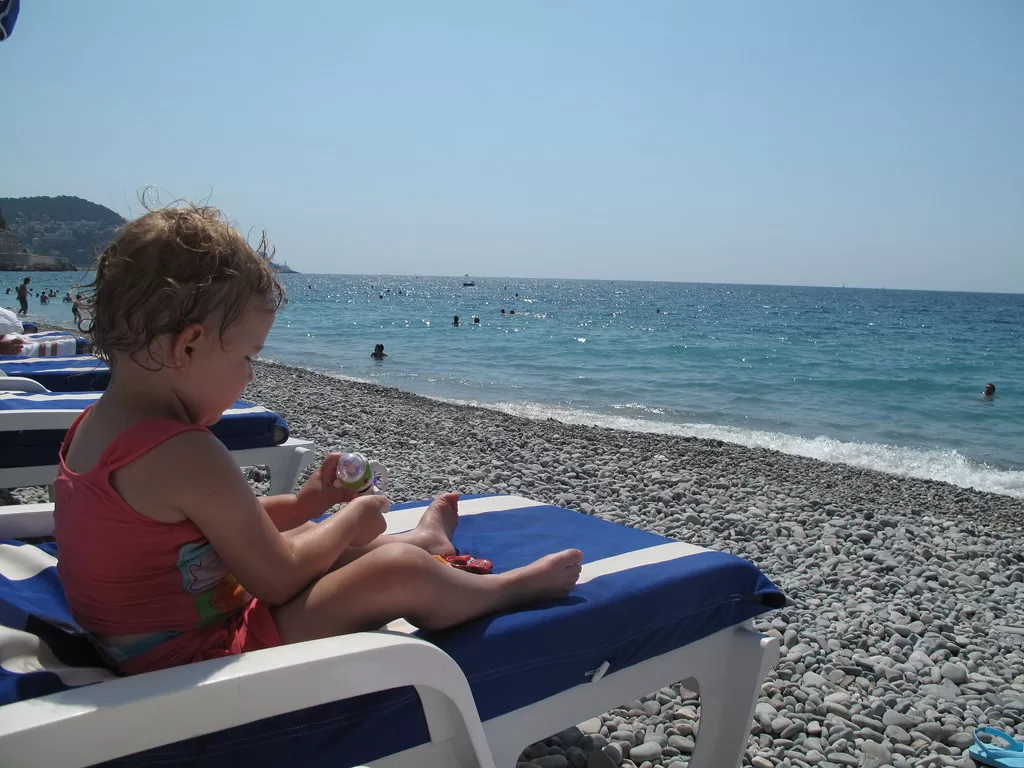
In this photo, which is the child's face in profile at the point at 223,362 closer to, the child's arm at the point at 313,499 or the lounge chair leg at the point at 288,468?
the child's arm at the point at 313,499

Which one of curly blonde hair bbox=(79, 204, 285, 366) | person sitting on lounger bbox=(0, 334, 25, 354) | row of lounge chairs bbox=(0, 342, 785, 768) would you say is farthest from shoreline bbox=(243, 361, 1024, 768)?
person sitting on lounger bbox=(0, 334, 25, 354)

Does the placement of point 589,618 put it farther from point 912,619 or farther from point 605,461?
point 605,461

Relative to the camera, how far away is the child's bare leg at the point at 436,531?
254 centimetres

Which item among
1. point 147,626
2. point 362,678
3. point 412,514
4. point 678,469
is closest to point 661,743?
point 412,514

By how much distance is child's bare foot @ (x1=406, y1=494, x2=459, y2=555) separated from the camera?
2.56 metres

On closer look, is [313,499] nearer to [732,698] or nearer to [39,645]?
[39,645]

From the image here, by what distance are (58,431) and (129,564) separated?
317 centimetres

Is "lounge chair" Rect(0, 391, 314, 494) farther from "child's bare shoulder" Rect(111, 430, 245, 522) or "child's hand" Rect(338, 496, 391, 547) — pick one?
"child's bare shoulder" Rect(111, 430, 245, 522)

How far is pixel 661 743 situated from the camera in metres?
2.85

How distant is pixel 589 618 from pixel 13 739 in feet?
4.54

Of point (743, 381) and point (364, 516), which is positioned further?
point (743, 381)

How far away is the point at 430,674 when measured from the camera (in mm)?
1716

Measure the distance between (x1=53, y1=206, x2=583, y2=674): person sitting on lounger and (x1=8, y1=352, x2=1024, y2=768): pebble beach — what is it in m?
1.30

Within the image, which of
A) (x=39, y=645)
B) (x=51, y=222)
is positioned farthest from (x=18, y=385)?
(x=51, y=222)
